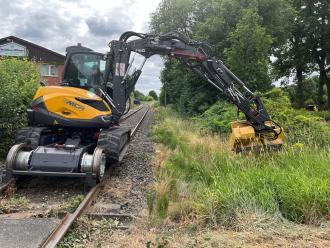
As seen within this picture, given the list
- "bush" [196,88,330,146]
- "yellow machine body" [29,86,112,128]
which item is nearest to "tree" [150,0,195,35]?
"bush" [196,88,330,146]

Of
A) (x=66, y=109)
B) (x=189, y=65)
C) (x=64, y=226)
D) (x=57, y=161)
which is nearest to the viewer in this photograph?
(x=64, y=226)

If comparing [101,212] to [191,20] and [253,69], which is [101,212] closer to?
[253,69]

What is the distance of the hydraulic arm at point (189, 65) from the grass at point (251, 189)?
1.56 m

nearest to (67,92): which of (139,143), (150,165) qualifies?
(150,165)

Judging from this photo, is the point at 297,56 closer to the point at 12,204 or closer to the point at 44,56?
the point at 44,56

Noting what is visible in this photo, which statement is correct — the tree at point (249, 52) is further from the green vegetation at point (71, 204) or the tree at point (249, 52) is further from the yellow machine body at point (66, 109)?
the green vegetation at point (71, 204)

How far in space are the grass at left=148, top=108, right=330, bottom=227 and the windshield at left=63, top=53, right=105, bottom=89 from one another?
302 cm

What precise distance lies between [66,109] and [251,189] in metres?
4.66

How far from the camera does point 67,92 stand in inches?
386

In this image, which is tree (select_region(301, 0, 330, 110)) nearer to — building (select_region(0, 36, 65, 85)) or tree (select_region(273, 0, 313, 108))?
tree (select_region(273, 0, 313, 108))

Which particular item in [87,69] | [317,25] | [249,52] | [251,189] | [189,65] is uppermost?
[317,25]

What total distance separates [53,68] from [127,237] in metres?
49.0

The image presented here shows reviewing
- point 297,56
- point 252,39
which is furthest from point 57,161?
point 297,56

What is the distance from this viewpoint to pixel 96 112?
32.6 ft
